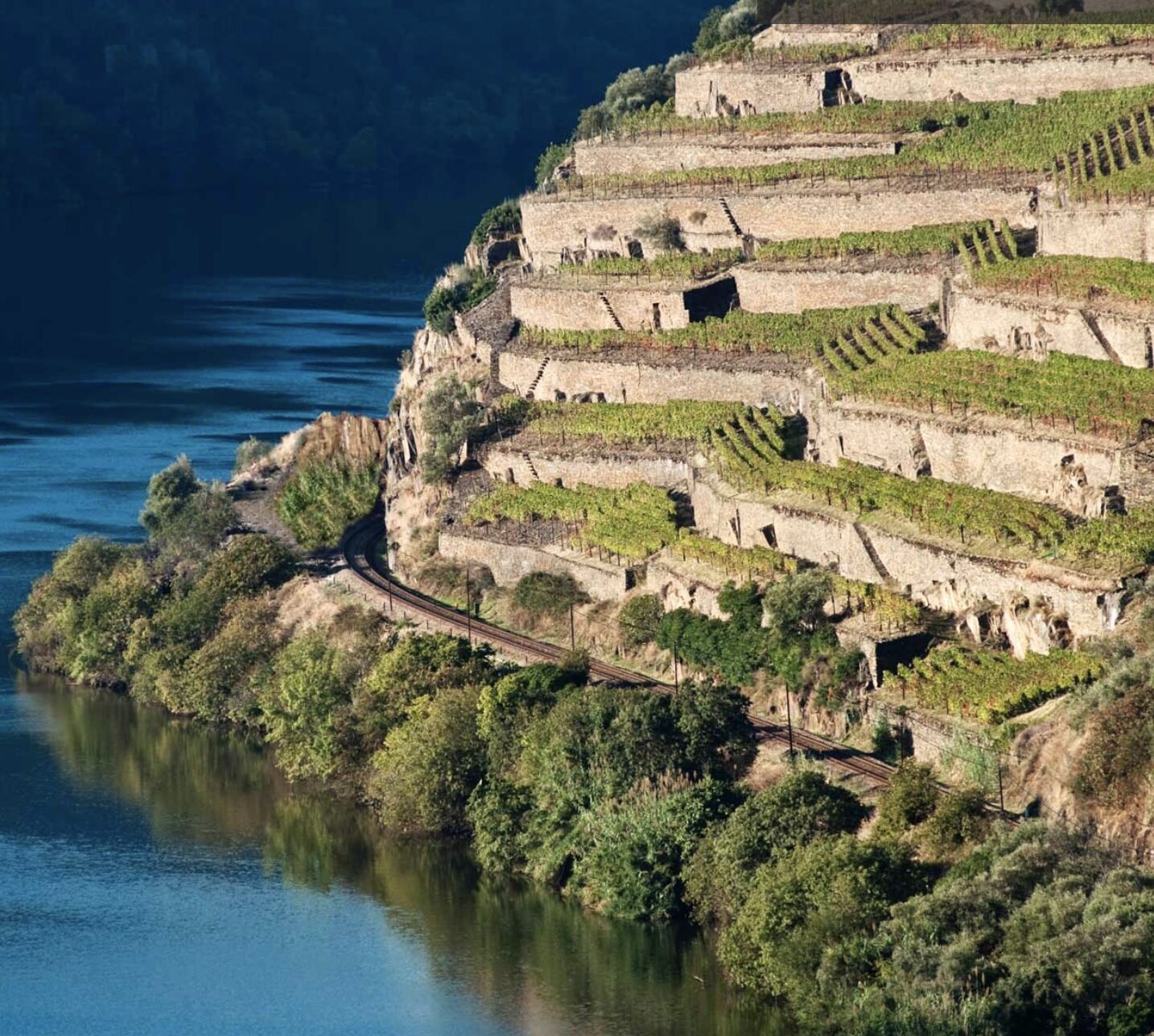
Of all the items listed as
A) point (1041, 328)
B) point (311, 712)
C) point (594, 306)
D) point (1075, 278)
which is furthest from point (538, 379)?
point (1075, 278)

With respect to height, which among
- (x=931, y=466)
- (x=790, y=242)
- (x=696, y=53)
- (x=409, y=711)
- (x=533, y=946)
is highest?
(x=696, y=53)

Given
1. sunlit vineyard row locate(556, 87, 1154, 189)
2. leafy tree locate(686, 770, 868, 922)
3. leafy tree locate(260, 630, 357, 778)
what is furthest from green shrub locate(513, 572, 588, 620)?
sunlit vineyard row locate(556, 87, 1154, 189)

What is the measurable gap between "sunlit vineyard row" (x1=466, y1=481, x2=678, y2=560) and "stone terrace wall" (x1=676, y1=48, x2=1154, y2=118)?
1524 cm

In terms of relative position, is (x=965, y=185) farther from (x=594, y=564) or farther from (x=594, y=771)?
(x=594, y=771)

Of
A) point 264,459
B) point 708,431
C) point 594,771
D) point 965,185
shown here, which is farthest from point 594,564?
point 264,459

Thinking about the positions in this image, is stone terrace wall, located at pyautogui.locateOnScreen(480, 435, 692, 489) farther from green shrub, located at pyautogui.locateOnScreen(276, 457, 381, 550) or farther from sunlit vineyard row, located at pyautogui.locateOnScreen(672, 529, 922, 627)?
green shrub, located at pyautogui.locateOnScreen(276, 457, 381, 550)

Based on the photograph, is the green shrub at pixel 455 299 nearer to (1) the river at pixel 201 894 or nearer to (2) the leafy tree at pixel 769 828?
(1) the river at pixel 201 894

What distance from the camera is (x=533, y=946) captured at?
62500 mm

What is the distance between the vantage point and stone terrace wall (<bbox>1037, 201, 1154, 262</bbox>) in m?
72.4

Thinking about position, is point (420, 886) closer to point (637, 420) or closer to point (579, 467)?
point (579, 467)

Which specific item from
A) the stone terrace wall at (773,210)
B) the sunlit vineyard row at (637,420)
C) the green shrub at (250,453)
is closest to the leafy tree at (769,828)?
the sunlit vineyard row at (637,420)

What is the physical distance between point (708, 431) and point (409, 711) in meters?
10.4

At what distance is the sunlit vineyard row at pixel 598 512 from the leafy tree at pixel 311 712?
549 centimetres

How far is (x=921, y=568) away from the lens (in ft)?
212
